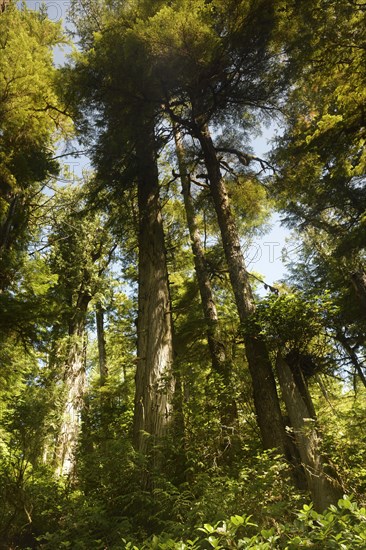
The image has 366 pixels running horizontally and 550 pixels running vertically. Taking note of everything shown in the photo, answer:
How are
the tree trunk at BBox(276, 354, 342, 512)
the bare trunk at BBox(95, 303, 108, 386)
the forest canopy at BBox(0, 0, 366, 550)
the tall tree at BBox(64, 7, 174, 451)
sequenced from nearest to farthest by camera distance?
1. the forest canopy at BBox(0, 0, 366, 550)
2. the tree trunk at BBox(276, 354, 342, 512)
3. the tall tree at BBox(64, 7, 174, 451)
4. the bare trunk at BBox(95, 303, 108, 386)

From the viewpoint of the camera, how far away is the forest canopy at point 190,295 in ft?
12.6

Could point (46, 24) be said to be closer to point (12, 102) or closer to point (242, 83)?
point (12, 102)

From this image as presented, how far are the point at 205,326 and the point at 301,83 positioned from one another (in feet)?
20.5

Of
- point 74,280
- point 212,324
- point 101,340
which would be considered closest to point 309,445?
point 212,324

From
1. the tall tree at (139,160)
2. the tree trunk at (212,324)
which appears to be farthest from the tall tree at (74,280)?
the tall tree at (139,160)

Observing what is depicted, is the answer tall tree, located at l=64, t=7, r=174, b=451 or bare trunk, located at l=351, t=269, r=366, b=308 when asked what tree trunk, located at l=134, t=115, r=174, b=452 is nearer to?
tall tree, located at l=64, t=7, r=174, b=451

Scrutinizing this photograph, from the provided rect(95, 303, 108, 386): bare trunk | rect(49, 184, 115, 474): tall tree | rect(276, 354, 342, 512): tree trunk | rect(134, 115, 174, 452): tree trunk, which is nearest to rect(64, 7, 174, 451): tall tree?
rect(134, 115, 174, 452): tree trunk

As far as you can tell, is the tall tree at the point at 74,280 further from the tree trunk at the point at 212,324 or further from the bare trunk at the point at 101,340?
the tree trunk at the point at 212,324

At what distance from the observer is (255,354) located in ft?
18.9

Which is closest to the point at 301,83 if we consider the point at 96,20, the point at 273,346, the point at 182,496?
the point at 96,20

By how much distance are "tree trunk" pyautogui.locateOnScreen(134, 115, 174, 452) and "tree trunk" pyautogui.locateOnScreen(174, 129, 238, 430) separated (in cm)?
91

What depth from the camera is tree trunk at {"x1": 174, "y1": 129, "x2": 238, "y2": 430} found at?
18.8ft

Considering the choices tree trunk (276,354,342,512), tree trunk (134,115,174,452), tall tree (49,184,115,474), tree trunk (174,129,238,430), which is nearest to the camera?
tree trunk (276,354,342,512)

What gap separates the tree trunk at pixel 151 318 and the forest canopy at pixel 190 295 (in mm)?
35
